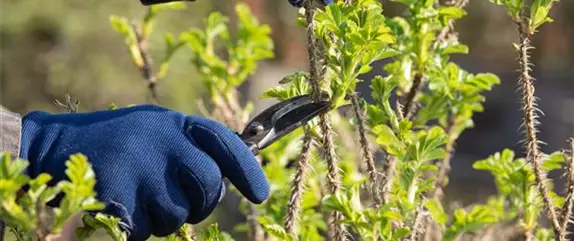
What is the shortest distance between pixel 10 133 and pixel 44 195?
35 centimetres

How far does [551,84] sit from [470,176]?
1282 millimetres

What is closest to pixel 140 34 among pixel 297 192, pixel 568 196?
pixel 297 192

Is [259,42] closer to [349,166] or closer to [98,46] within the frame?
[349,166]

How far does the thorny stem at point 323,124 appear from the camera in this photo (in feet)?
4.91

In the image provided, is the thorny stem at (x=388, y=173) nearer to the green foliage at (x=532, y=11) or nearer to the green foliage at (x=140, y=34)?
the green foliage at (x=532, y=11)

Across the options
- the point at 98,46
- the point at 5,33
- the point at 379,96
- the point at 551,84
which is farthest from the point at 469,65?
the point at 379,96

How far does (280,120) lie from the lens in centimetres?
163

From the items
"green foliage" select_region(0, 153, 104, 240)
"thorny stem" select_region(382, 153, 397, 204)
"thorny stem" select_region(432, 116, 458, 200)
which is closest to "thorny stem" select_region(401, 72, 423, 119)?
"thorny stem" select_region(382, 153, 397, 204)

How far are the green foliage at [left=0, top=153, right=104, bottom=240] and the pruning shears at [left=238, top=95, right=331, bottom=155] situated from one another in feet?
1.53

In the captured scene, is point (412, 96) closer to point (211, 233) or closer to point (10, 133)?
point (211, 233)

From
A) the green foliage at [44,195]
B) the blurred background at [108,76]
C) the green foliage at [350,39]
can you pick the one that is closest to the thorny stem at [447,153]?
the green foliage at [350,39]

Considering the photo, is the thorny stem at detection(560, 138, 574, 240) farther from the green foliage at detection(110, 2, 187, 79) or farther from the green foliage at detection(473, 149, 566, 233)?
the green foliage at detection(110, 2, 187, 79)

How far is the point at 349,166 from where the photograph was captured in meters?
2.14

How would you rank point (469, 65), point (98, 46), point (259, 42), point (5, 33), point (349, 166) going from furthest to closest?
point (469, 65), point (98, 46), point (5, 33), point (259, 42), point (349, 166)
